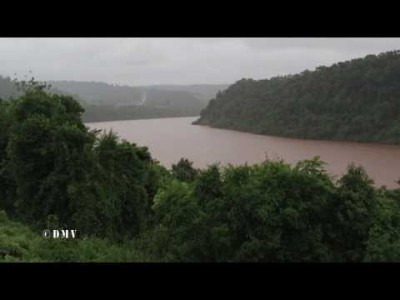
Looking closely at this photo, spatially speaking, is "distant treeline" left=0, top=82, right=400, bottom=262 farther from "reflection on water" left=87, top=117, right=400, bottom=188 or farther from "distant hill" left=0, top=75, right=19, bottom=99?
"distant hill" left=0, top=75, right=19, bottom=99

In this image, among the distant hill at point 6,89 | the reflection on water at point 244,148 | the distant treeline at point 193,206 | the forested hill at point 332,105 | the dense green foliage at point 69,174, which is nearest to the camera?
the distant treeline at point 193,206

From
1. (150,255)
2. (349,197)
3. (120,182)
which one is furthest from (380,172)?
(150,255)

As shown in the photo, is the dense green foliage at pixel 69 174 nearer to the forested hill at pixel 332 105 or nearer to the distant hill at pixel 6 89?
the forested hill at pixel 332 105

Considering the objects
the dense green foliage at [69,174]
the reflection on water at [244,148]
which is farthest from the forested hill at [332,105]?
the dense green foliage at [69,174]

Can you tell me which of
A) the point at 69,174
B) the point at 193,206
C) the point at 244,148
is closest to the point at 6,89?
the point at 244,148

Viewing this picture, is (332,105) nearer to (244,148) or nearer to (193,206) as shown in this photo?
(244,148)

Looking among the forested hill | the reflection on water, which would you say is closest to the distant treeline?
the reflection on water
